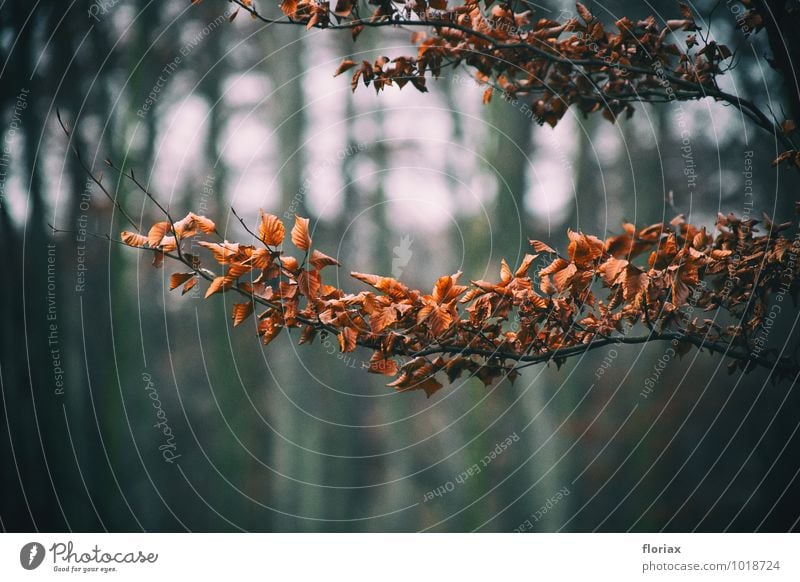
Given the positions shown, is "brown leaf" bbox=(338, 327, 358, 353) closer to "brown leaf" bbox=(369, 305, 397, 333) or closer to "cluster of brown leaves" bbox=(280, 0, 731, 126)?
"brown leaf" bbox=(369, 305, 397, 333)

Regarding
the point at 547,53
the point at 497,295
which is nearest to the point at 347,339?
the point at 497,295

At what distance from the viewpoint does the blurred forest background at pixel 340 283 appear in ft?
5.38

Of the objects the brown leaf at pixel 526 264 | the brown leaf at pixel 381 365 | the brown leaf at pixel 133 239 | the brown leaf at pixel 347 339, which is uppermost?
the brown leaf at pixel 133 239

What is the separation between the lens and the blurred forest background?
1.64 meters

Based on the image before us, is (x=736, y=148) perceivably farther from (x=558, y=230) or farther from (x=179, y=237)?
(x=179, y=237)

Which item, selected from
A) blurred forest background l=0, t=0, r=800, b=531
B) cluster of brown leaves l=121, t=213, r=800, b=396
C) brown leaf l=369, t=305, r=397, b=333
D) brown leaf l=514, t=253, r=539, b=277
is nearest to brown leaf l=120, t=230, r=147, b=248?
cluster of brown leaves l=121, t=213, r=800, b=396

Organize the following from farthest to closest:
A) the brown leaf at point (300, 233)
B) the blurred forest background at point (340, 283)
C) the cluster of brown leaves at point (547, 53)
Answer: the blurred forest background at point (340, 283) < the cluster of brown leaves at point (547, 53) < the brown leaf at point (300, 233)

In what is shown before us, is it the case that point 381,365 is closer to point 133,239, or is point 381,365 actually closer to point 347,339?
point 347,339
